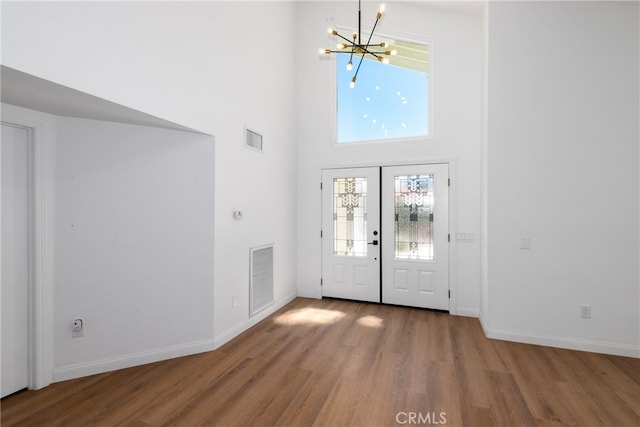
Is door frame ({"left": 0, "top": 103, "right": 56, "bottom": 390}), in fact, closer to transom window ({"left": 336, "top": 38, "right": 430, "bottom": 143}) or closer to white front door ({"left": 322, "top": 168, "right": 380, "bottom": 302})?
white front door ({"left": 322, "top": 168, "right": 380, "bottom": 302})

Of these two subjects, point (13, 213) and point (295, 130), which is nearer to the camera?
point (13, 213)

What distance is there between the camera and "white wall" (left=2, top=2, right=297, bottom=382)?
1860 mm

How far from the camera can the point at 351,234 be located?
4832mm

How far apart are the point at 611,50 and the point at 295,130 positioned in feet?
13.1

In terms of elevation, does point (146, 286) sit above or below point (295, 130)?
below

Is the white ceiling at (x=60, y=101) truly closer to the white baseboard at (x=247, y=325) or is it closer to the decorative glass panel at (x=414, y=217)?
the white baseboard at (x=247, y=325)

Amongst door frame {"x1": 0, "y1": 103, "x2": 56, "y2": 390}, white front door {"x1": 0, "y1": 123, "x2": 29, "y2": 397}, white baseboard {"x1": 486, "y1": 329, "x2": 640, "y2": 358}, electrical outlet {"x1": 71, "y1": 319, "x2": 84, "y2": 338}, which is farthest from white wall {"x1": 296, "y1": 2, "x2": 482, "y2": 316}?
white front door {"x1": 0, "y1": 123, "x2": 29, "y2": 397}

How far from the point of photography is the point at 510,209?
A: 11.2 feet

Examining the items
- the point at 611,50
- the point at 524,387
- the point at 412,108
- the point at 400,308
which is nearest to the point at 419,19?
the point at 412,108

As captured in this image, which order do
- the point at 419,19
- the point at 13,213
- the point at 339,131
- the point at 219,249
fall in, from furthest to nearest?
the point at 339,131 < the point at 419,19 < the point at 219,249 < the point at 13,213

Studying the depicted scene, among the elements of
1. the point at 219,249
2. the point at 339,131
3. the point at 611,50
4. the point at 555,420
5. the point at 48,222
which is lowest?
the point at 555,420

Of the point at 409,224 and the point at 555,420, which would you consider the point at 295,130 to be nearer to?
the point at 409,224

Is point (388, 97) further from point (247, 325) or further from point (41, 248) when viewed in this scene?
point (41, 248)

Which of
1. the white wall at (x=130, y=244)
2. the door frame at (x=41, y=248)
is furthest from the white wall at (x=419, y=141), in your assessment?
the door frame at (x=41, y=248)
